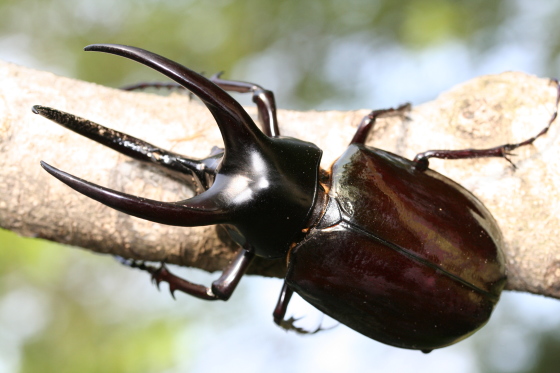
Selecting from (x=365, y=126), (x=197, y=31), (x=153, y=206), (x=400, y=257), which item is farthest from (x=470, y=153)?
(x=197, y=31)

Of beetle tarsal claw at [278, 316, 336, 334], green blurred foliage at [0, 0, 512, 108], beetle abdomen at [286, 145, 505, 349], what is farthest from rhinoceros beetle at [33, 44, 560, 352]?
green blurred foliage at [0, 0, 512, 108]

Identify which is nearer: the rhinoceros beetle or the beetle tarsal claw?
the rhinoceros beetle

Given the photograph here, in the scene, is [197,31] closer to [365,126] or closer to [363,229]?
[365,126]

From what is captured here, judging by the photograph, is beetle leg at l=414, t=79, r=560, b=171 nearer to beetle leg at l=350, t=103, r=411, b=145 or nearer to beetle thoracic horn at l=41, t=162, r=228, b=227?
beetle leg at l=350, t=103, r=411, b=145

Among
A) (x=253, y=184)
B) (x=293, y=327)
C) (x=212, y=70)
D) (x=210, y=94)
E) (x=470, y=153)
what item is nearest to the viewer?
(x=210, y=94)

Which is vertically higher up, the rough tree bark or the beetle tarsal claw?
the rough tree bark
